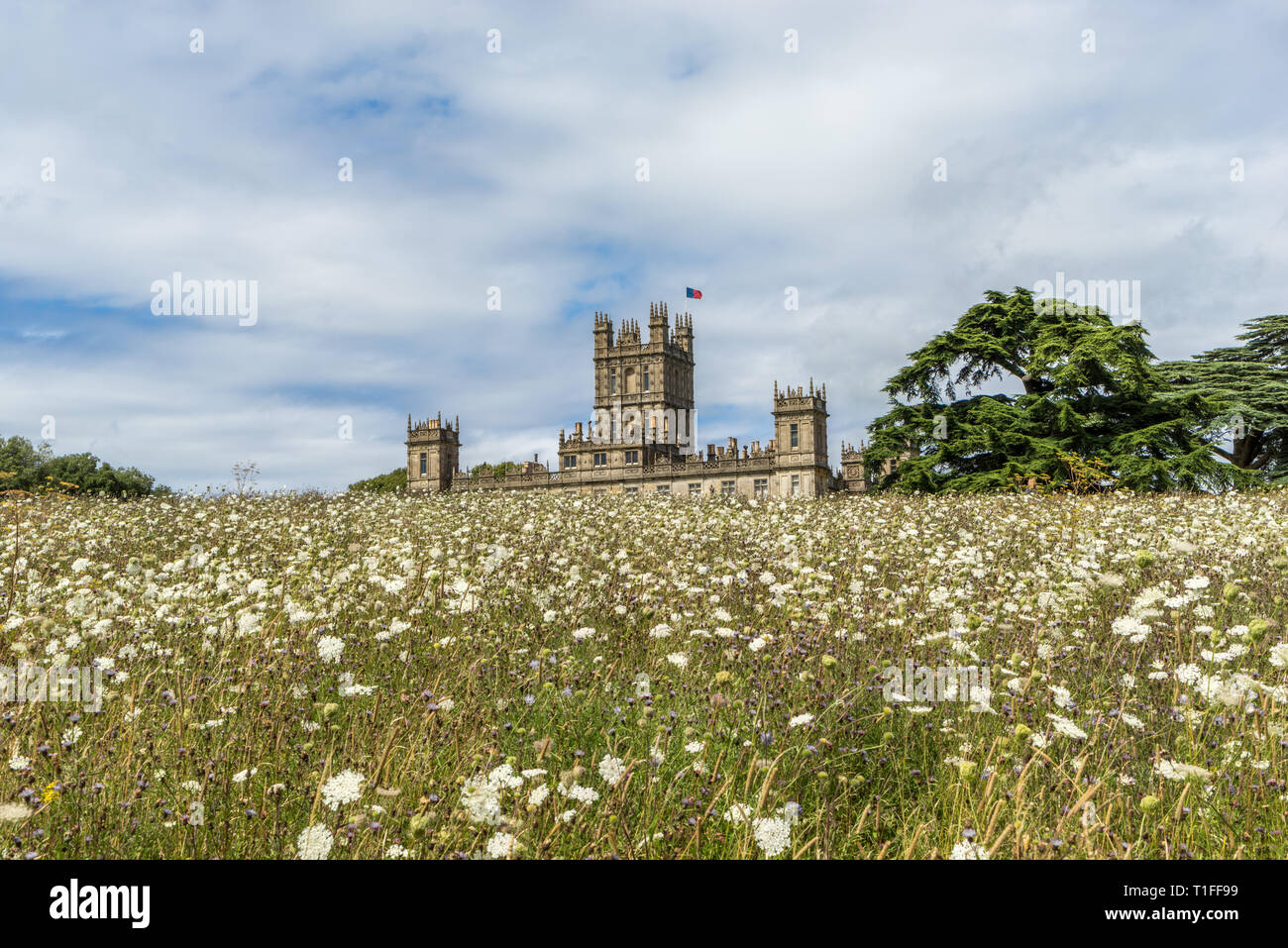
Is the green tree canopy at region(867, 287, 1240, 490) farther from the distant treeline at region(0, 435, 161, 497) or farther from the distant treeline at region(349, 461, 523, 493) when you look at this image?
the distant treeline at region(349, 461, 523, 493)

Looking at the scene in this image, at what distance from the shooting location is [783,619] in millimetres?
5016

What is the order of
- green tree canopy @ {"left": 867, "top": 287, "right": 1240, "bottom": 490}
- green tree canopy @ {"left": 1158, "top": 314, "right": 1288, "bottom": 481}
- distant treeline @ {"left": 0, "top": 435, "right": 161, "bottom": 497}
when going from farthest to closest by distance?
distant treeline @ {"left": 0, "top": 435, "right": 161, "bottom": 497}
green tree canopy @ {"left": 1158, "top": 314, "right": 1288, "bottom": 481}
green tree canopy @ {"left": 867, "top": 287, "right": 1240, "bottom": 490}

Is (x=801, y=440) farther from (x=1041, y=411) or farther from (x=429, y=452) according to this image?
(x=1041, y=411)

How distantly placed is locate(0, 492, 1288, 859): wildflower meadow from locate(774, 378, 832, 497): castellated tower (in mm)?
76902

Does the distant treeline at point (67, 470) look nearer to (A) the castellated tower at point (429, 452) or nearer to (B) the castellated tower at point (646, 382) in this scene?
(A) the castellated tower at point (429, 452)

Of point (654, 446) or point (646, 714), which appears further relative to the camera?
point (654, 446)

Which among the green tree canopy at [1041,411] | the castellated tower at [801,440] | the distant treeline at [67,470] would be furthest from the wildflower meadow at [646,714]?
the castellated tower at [801,440]

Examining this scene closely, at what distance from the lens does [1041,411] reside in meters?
30.4

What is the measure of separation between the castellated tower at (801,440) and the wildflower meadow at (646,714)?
3028 inches

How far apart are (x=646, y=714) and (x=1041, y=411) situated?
30.6 meters

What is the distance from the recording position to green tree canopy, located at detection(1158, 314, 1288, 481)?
111ft

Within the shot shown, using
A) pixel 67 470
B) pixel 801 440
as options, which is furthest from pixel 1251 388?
pixel 67 470

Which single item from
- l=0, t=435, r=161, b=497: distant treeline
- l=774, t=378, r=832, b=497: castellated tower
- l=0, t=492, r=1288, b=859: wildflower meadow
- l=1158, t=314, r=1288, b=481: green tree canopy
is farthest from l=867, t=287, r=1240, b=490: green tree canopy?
l=774, t=378, r=832, b=497: castellated tower
